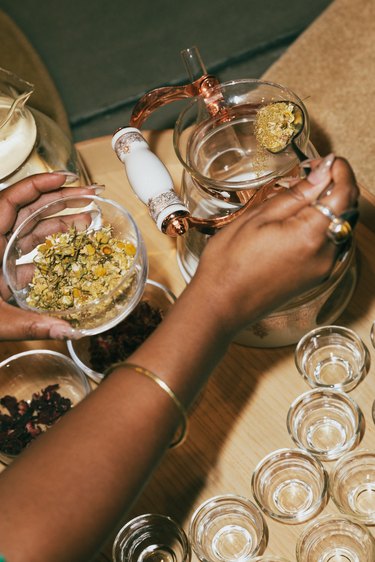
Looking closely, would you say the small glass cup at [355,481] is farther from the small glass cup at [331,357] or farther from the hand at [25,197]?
the hand at [25,197]

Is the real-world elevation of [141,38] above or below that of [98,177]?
below

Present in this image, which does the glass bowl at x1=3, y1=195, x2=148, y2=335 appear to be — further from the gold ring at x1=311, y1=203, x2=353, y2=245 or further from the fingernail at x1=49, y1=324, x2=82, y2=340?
the gold ring at x1=311, y1=203, x2=353, y2=245

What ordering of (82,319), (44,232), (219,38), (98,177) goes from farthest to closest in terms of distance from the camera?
(219,38) → (98,177) → (44,232) → (82,319)

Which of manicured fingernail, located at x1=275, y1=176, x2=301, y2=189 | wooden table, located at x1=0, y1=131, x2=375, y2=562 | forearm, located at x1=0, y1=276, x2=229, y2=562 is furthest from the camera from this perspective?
wooden table, located at x1=0, y1=131, x2=375, y2=562

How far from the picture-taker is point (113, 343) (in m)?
0.98

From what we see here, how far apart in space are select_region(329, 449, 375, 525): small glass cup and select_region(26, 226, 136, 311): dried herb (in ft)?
1.11

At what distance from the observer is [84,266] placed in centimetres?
93

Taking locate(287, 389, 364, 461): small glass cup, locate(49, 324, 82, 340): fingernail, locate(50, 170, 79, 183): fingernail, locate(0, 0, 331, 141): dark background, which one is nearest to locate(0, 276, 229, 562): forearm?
locate(49, 324, 82, 340): fingernail

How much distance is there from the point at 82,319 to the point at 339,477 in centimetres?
35

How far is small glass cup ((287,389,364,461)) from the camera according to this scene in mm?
912

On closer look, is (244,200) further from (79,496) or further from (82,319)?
(79,496)

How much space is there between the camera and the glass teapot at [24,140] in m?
1.03

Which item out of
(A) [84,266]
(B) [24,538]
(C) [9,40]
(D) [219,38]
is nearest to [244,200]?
(A) [84,266]

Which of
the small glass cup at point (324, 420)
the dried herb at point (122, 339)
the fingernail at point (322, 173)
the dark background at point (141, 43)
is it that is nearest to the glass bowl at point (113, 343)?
the dried herb at point (122, 339)
